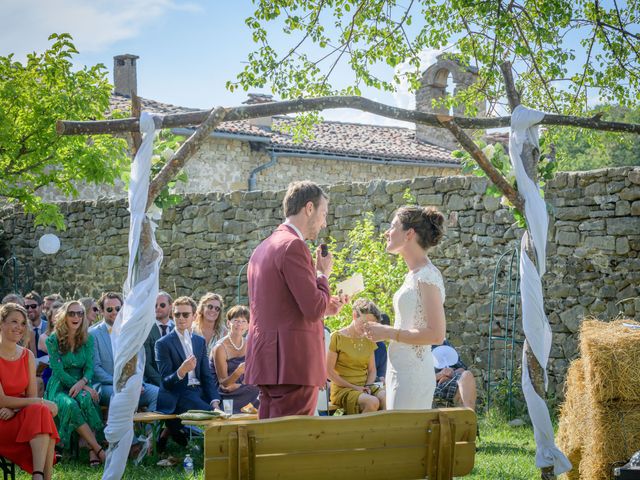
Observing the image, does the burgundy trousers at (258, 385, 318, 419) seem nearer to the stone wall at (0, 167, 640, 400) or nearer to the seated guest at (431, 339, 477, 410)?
the stone wall at (0, 167, 640, 400)

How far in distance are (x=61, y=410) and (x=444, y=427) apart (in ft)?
14.4

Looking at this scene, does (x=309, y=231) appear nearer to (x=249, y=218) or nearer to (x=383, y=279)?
(x=383, y=279)

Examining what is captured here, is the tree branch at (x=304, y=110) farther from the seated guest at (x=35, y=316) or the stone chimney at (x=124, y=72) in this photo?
the stone chimney at (x=124, y=72)

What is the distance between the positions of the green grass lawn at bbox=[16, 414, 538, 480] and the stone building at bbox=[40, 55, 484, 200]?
29.1 feet

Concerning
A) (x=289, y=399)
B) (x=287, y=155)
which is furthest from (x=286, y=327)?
(x=287, y=155)

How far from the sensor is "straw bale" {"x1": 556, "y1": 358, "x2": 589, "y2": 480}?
564 centimetres

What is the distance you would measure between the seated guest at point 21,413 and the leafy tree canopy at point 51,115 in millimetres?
4078

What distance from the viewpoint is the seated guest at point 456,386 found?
794 centimetres

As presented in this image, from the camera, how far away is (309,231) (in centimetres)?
446

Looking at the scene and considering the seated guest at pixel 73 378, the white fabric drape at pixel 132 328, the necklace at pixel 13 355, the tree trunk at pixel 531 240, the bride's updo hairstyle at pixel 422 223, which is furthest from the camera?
the seated guest at pixel 73 378

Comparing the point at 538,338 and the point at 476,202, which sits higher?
the point at 476,202

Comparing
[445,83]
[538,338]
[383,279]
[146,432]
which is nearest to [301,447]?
[538,338]

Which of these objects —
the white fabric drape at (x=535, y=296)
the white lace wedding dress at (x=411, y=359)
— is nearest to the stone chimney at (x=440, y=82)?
the white fabric drape at (x=535, y=296)

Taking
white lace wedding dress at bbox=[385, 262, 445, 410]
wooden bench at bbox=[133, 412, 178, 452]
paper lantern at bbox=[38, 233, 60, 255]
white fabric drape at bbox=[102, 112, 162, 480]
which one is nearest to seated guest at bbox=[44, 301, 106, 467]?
wooden bench at bbox=[133, 412, 178, 452]
